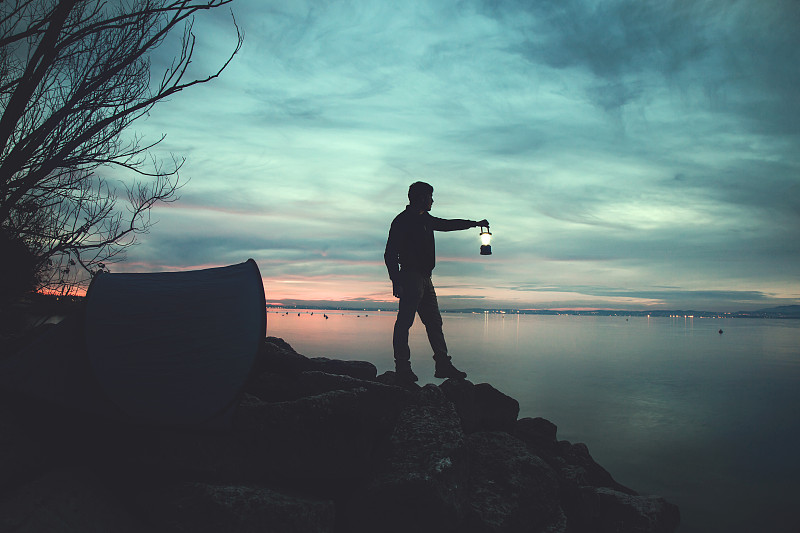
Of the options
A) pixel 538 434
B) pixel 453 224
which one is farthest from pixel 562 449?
pixel 453 224

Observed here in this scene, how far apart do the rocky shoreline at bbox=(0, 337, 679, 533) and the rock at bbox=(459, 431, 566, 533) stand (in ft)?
0.05

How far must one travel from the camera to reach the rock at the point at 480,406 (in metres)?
7.95

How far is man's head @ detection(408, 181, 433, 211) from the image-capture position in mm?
8367

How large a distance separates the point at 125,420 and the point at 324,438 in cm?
198

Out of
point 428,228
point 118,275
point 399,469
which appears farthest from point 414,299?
point 118,275

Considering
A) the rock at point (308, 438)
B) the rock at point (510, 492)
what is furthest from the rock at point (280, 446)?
the rock at point (510, 492)

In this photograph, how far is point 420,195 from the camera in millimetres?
8383

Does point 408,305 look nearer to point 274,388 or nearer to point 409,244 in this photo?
point 409,244

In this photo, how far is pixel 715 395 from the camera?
2391 centimetres

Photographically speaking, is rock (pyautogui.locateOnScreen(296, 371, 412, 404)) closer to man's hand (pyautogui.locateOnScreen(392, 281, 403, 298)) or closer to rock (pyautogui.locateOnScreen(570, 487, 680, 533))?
man's hand (pyautogui.locateOnScreen(392, 281, 403, 298))

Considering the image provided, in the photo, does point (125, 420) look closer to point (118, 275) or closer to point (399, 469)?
point (118, 275)

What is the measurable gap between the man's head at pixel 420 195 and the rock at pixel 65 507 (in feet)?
19.3

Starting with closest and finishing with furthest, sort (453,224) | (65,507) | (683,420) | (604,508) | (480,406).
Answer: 1. (65,507)
2. (604,508)
3. (480,406)
4. (453,224)
5. (683,420)

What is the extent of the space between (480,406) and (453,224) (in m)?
3.25
